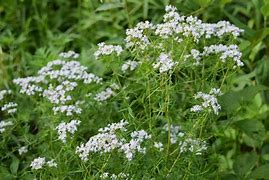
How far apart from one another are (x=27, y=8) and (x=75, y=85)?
77.7 inches

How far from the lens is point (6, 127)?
2.77 m

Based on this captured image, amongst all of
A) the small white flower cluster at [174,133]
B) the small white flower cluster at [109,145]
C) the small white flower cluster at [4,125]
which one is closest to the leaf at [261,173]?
the small white flower cluster at [174,133]

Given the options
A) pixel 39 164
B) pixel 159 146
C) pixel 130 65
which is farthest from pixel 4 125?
pixel 159 146

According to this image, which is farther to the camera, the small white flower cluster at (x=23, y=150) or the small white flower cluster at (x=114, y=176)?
the small white flower cluster at (x=23, y=150)

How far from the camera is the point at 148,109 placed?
256 centimetres

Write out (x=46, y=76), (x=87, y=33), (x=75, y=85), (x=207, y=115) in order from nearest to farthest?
(x=207, y=115), (x=75, y=85), (x=46, y=76), (x=87, y=33)

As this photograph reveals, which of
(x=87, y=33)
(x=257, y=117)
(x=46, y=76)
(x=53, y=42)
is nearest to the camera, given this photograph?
(x=46, y=76)

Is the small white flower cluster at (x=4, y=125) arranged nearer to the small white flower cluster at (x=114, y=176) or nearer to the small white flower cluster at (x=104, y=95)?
the small white flower cluster at (x=104, y=95)

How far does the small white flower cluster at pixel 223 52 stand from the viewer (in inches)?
95.5

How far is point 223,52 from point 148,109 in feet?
1.18

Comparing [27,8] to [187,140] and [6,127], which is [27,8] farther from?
[187,140]

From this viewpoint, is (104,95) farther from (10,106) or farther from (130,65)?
(10,106)

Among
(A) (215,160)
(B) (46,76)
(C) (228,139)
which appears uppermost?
(B) (46,76)

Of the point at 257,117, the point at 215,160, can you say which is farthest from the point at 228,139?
the point at 215,160
